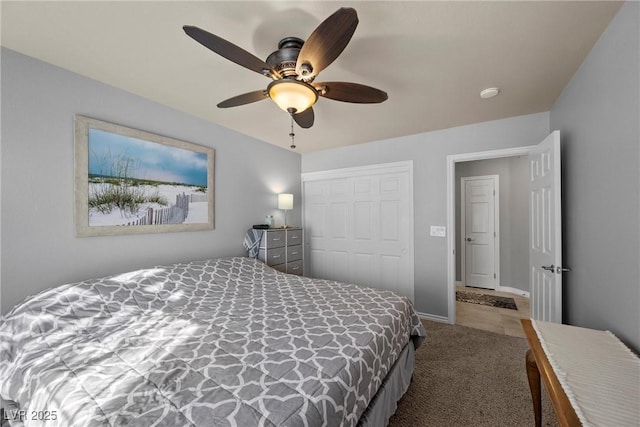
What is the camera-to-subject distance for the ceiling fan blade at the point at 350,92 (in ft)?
5.24

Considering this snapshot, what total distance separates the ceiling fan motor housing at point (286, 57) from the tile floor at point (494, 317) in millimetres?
3399

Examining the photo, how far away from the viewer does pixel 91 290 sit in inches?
69.6

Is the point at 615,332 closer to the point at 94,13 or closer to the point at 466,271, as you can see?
the point at 94,13

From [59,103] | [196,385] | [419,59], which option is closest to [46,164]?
[59,103]

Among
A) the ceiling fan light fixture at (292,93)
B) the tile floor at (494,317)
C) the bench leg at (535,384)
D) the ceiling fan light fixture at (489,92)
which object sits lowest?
the tile floor at (494,317)

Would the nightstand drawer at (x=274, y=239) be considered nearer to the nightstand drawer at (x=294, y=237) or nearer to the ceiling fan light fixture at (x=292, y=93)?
the nightstand drawer at (x=294, y=237)

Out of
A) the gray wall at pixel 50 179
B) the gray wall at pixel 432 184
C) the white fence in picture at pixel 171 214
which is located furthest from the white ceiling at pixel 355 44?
the white fence in picture at pixel 171 214

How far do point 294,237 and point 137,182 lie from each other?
2.00 metres

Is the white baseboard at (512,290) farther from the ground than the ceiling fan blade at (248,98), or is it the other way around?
the ceiling fan blade at (248,98)

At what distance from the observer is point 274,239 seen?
3297 millimetres

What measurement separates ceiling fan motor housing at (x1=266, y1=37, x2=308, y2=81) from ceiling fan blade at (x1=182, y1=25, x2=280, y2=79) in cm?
5

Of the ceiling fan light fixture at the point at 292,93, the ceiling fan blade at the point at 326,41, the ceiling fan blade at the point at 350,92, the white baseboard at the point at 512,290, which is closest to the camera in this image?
the ceiling fan blade at the point at 326,41

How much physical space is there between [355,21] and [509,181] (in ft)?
15.3

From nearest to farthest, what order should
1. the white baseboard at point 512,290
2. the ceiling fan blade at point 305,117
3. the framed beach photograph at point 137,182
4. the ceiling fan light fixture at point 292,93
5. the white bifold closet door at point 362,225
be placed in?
the ceiling fan light fixture at point 292,93 < the ceiling fan blade at point 305,117 < the framed beach photograph at point 137,182 < the white bifold closet door at point 362,225 < the white baseboard at point 512,290
